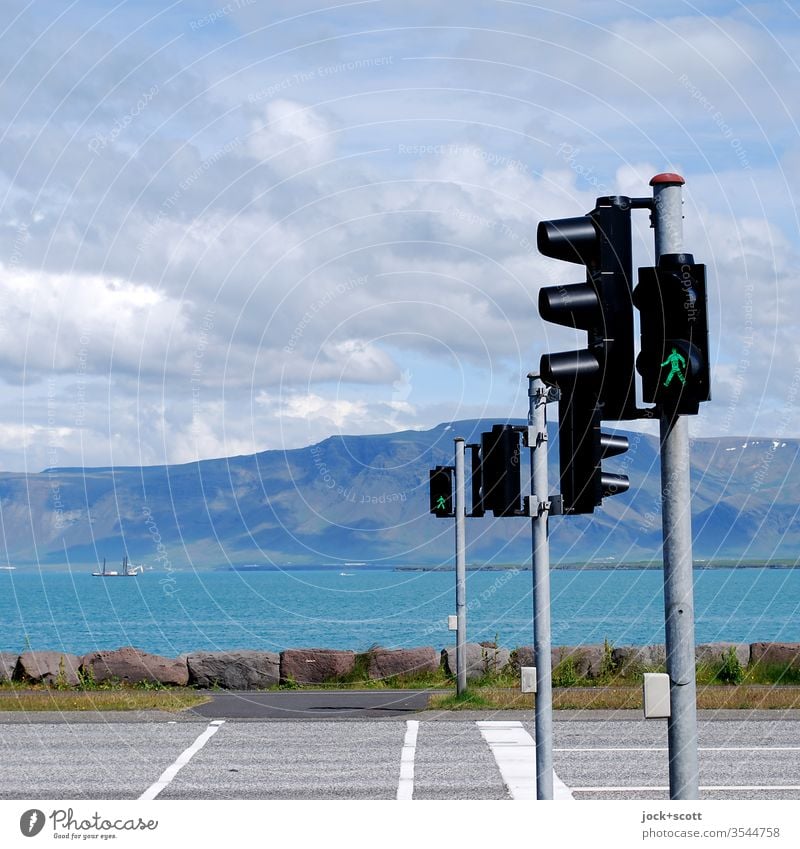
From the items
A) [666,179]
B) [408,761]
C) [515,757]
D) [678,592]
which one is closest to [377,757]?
[408,761]

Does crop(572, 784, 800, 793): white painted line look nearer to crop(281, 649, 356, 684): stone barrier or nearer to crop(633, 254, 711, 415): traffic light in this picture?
crop(633, 254, 711, 415): traffic light

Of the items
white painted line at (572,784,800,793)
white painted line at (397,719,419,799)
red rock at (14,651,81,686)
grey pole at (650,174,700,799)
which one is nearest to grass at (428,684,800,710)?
white painted line at (397,719,419,799)

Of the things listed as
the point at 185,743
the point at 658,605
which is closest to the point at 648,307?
the point at 185,743

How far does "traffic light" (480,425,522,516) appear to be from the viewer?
13.1m

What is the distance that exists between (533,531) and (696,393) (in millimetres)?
5515

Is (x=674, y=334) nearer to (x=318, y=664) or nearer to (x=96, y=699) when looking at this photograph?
(x=96, y=699)

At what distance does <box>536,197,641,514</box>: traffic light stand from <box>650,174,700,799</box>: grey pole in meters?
0.27

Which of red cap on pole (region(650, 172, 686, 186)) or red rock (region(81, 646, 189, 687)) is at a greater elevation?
red cap on pole (region(650, 172, 686, 186))

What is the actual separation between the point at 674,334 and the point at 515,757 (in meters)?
11.8

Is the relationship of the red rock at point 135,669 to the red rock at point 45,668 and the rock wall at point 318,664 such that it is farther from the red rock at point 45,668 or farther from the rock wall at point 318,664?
the red rock at point 45,668

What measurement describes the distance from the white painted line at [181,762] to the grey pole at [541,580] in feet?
13.5

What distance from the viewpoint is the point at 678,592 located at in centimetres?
771

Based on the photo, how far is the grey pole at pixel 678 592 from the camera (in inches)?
302
